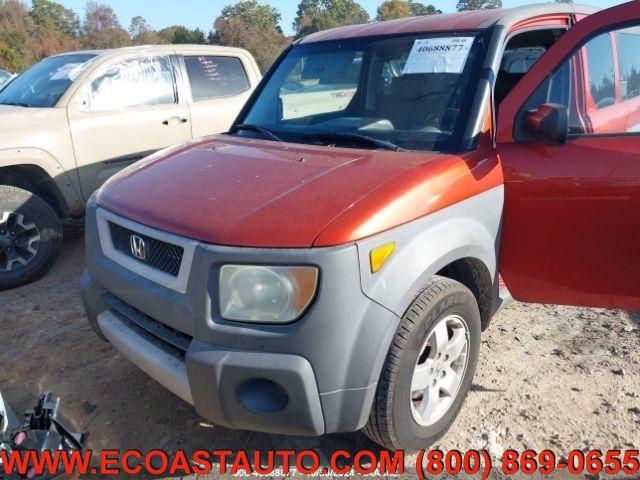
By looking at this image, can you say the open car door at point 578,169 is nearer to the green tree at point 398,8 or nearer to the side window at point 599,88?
the side window at point 599,88

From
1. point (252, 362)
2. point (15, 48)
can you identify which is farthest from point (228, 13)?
point (252, 362)

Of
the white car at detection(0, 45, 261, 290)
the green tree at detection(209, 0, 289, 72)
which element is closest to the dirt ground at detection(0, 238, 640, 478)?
the white car at detection(0, 45, 261, 290)

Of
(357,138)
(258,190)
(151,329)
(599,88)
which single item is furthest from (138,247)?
(599,88)

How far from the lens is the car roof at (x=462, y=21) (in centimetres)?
280

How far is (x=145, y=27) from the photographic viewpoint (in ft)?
206

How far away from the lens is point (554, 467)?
93.7 inches

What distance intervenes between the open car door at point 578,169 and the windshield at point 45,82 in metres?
4.08

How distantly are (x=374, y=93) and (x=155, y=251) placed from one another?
5.48 feet

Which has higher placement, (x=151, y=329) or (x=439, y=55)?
(x=439, y=55)

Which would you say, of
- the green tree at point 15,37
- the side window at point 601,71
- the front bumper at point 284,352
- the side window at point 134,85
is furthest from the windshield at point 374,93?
the green tree at point 15,37

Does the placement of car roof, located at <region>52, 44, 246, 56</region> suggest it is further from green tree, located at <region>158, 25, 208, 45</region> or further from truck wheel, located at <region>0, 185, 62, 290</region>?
green tree, located at <region>158, 25, 208, 45</region>

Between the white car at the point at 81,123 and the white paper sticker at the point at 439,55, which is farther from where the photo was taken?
the white car at the point at 81,123

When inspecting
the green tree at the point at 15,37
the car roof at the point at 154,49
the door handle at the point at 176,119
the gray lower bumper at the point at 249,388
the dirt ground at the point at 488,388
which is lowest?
the dirt ground at the point at 488,388

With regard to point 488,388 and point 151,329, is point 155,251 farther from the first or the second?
point 488,388
